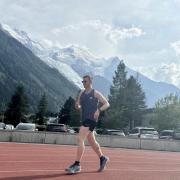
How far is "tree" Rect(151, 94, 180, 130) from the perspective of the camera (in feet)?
287

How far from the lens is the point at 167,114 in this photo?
89062mm

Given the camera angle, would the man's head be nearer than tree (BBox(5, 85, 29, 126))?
Yes

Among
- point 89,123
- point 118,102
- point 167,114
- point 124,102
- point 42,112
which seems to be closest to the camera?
point 89,123

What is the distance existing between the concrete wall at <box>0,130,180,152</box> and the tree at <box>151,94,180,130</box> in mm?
55069

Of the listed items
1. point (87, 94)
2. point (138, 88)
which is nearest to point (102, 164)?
point (87, 94)

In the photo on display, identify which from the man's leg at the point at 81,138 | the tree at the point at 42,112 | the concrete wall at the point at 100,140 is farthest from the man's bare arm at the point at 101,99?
the tree at the point at 42,112

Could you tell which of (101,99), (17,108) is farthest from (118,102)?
(101,99)

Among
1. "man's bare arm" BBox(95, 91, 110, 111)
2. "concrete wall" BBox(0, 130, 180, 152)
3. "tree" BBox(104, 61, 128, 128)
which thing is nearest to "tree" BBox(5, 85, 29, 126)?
"tree" BBox(104, 61, 128, 128)

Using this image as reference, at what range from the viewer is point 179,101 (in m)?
92.1

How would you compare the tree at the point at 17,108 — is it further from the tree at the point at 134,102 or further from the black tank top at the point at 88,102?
the black tank top at the point at 88,102

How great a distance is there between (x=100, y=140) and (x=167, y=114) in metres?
57.9

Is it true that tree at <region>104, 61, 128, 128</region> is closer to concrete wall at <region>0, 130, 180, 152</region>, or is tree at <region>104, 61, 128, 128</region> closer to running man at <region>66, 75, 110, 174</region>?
concrete wall at <region>0, 130, 180, 152</region>

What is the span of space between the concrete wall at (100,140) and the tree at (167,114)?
55069mm

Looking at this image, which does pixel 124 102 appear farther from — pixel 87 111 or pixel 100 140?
pixel 87 111
